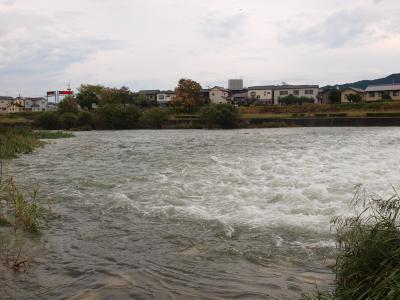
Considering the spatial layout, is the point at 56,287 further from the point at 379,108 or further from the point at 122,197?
the point at 379,108

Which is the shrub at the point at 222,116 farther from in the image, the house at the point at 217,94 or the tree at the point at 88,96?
the tree at the point at 88,96

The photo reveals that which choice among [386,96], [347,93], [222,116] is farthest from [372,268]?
[347,93]

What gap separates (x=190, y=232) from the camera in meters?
7.20

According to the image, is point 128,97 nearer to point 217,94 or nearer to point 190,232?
point 217,94

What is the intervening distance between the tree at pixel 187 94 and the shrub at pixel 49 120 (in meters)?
22.4

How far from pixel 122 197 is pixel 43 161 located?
10.1 metres

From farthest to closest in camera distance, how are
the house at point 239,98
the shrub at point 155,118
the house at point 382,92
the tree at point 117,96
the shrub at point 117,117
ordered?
the house at point 239,98 → the tree at point 117,96 → the house at point 382,92 → the shrub at point 117,117 → the shrub at point 155,118

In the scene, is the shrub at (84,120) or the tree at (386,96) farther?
the tree at (386,96)

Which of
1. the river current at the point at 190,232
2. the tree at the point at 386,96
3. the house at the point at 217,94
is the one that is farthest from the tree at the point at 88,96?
the river current at the point at 190,232

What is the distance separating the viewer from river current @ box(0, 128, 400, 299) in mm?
4836

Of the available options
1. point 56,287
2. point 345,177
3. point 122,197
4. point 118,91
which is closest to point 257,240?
point 56,287

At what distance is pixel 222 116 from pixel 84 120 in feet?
66.2

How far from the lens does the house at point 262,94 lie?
91125mm

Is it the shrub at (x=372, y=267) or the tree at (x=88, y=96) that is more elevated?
the tree at (x=88, y=96)
